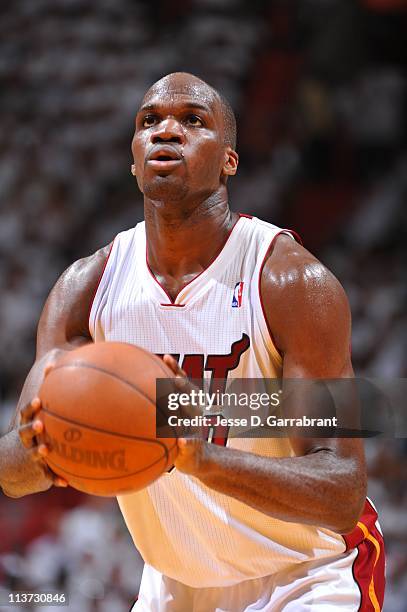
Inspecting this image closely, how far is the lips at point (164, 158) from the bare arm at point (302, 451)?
1.53ft

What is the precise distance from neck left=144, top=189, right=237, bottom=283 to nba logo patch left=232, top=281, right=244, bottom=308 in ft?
0.57

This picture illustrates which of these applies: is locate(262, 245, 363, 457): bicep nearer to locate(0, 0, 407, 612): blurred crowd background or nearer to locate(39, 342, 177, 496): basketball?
locate(39, 342, 177, 496): basketball

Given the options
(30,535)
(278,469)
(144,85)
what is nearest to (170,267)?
(278,469)

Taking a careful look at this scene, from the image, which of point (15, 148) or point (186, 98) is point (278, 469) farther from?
point (15, 148)

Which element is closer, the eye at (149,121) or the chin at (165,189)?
the chin at (165,189)

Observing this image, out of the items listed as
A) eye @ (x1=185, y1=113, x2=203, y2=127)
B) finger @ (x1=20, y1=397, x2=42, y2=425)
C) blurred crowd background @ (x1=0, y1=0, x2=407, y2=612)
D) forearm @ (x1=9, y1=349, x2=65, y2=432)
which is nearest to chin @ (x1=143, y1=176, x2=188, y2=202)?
eye @ (x1=185, y1=113, x2=203, y2=127)

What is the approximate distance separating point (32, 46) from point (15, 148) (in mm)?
1016

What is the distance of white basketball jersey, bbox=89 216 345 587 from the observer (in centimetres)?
311

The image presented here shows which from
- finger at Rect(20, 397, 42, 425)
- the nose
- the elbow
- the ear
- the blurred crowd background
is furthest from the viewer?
the blurred crowd background

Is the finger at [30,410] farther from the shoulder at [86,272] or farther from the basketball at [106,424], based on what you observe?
the shoulder at [86,272]

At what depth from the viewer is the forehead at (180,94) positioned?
10.9 feet

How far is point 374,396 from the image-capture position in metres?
3.71

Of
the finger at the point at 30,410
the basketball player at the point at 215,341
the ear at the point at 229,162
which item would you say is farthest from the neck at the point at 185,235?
the finger at the point at 30,410

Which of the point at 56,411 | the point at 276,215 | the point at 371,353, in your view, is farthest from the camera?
the point at 276,215
